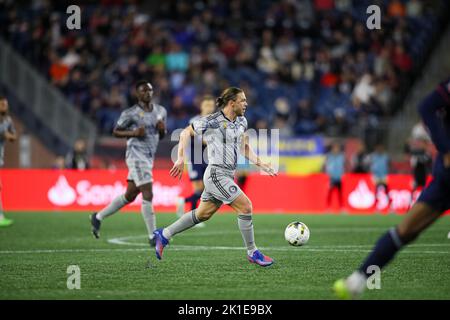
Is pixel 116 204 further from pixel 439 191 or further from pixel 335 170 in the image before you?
pixel 335 170

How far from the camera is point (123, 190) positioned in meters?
25.3

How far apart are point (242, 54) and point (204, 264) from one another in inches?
782

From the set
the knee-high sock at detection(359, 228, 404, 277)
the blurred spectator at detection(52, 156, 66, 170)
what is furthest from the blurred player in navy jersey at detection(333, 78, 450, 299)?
the blurred spectator at detection(52, 156, 66, 170)

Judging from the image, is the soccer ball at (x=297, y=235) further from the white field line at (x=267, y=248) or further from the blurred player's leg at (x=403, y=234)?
the blurred player's leg at (x=403, y=234)

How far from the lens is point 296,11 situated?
33.3m

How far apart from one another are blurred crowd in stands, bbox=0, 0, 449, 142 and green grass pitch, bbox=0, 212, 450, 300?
10778mm

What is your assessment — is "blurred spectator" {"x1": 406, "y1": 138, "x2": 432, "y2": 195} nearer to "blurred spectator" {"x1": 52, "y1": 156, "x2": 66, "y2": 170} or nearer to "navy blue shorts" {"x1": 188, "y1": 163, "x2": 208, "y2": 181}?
"navy blue shorts" {"x1": 188, "y1": 163, "x2": 208, "y2": 181}

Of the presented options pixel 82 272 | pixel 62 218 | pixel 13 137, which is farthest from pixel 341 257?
pixel 62 218

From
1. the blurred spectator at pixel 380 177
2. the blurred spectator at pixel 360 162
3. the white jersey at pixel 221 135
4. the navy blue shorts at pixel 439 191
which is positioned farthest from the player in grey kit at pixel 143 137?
the blurred spectator at pixel 360 162

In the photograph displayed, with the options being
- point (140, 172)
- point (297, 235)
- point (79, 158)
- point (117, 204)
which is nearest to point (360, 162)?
point (79, 158)

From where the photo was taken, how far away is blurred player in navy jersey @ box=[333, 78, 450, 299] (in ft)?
25.9
